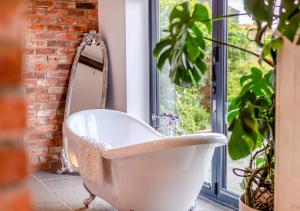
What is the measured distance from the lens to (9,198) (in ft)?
2.40

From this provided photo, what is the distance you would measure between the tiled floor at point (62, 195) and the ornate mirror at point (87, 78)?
27 centimetres

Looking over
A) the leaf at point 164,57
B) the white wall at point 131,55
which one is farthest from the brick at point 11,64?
the white wall at point 131,55

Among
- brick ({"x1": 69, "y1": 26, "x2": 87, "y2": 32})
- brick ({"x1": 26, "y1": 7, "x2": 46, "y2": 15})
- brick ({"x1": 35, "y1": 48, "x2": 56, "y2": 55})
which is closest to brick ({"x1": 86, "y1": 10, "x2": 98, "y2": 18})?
brick ({"x1": 69, "y1": 26, "x2": 87, "y2": 32})

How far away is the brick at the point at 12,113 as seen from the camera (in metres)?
0.69

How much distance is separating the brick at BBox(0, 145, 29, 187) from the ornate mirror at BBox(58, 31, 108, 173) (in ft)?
12.6

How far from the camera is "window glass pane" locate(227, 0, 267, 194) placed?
10.5 ft

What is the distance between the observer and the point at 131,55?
14.2ft

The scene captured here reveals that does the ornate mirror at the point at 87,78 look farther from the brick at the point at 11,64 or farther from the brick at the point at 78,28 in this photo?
the brick at the point at 11,64

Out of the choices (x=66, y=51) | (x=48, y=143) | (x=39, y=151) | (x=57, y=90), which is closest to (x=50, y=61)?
(x=66, y=51)

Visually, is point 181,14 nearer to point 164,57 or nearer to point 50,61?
point 164,57

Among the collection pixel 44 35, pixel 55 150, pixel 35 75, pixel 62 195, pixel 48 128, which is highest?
pixel 44 35

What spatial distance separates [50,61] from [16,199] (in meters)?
4.11

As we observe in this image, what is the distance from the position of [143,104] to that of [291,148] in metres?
2.70

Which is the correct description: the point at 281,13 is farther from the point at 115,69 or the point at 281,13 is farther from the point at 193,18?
the point at 115,69
